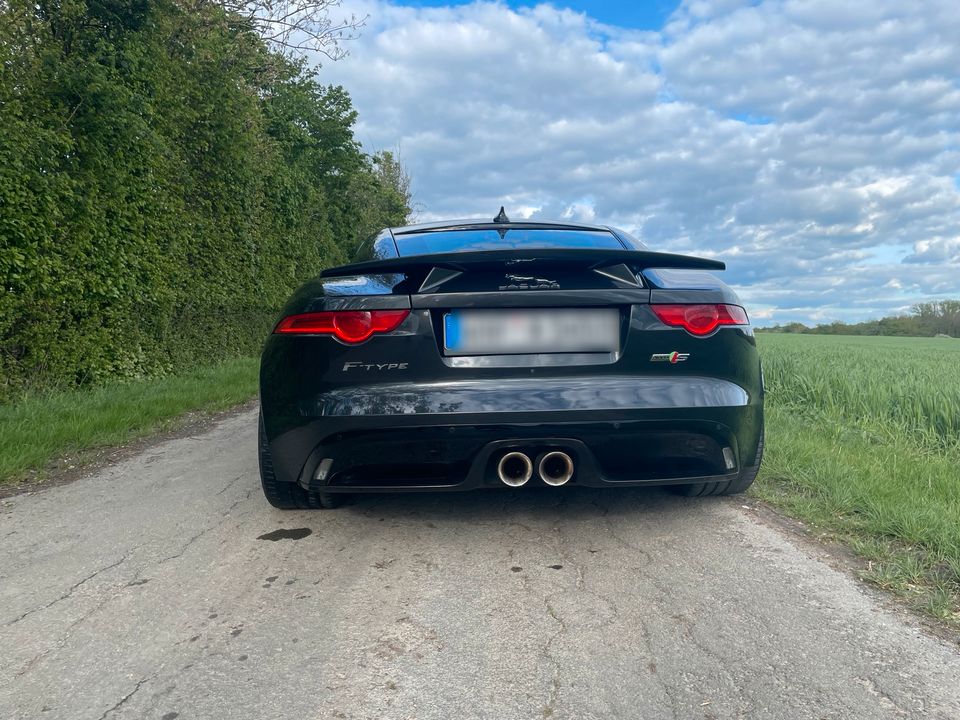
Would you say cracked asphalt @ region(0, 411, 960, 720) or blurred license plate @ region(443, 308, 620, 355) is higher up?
blurred license plate @ region(443, 308, 620, 355)

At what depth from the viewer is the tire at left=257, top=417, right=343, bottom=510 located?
337 cm

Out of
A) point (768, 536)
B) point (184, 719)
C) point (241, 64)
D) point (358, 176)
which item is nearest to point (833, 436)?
point (768, 536)

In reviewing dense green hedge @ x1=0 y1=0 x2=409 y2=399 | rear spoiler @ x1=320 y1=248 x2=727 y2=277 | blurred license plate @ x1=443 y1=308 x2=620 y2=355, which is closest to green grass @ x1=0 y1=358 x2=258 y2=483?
dense green hedge @ x1=0 y1=0 x2=409 y2=399

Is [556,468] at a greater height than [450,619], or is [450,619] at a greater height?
[556,468]

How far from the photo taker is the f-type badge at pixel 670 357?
9.80 ft

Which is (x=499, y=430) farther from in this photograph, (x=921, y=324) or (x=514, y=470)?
(x=921, y=324)

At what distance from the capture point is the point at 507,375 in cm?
292

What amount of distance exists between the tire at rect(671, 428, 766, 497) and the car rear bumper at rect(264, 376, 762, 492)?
1.35 ft

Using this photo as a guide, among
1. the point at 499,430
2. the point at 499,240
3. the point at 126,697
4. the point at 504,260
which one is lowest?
the point at 126,697

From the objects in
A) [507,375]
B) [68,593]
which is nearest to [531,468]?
[507,375]

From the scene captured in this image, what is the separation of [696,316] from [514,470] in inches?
38.7

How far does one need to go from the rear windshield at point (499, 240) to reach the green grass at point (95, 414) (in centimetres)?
305

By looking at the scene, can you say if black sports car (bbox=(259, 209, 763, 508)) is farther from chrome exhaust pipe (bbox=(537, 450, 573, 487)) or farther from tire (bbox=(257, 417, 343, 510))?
tire (bbox=(257, 417, 343, 510))

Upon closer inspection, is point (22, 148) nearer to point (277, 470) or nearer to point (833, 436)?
point (277, 470)
